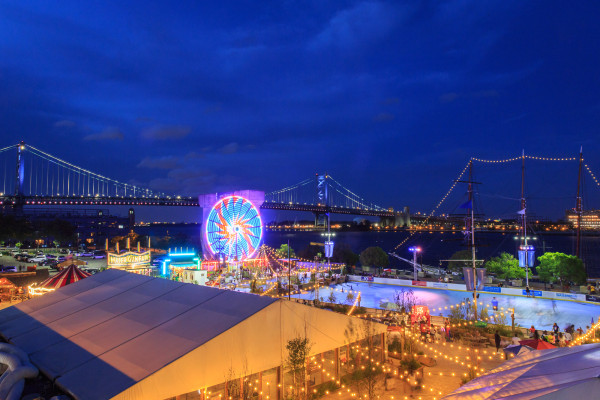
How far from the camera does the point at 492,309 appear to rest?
17.2 meters

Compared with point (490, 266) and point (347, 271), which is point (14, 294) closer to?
point (347, 271)

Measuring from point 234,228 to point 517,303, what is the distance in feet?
61.2

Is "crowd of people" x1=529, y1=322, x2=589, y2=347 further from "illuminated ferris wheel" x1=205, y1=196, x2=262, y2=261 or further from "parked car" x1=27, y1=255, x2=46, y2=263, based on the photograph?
"parked car" x1=27, y1=255, x2=46, y2=263

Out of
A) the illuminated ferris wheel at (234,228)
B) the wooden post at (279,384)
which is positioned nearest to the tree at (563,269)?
the illuminated ferris wheel at (234,228)

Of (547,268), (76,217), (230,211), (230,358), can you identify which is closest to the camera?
(230,358)

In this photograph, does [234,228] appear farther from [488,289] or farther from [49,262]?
[488,289]

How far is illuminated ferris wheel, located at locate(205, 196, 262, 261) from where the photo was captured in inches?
1091

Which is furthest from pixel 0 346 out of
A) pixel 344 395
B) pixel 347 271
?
pixel 347 271

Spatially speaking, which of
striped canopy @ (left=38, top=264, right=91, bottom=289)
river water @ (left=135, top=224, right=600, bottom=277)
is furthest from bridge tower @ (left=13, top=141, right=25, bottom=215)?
striped canopy @ (left=38, top=264, right=91, bottom=289)

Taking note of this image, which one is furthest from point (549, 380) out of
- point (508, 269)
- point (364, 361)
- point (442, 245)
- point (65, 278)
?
point (442, 245)

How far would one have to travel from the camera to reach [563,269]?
2234 centimetres

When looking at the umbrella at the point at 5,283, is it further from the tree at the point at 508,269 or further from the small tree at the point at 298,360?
the tree at the point at 508,269

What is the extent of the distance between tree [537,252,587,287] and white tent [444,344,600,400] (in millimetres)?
19955

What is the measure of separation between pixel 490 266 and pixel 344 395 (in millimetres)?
21934
